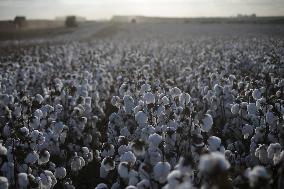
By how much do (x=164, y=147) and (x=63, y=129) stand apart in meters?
1.69

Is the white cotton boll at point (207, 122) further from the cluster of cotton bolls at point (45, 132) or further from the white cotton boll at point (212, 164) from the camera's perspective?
the white cotton boll at point (212, 164)

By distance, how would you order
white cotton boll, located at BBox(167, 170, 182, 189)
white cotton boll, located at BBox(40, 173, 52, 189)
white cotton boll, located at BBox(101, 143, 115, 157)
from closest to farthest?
white cotton boll, located at BBox(167, 170, 182, 189) → white cotton boll, located at BBox(40, 173, 52, 189) → white cotton boll, located at BBox(101, 143, 115, 157)

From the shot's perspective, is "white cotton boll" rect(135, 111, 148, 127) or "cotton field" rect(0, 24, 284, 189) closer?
"cotton field" rect(0, 24, 284, 189)

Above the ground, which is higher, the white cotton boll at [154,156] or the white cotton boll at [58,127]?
the white cotton boll at [154,156]

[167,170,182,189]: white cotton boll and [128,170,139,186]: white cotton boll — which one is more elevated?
[167,170,182,189]: white cotton boll

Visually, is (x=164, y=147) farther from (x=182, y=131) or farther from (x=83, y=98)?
(x=83, y=98)

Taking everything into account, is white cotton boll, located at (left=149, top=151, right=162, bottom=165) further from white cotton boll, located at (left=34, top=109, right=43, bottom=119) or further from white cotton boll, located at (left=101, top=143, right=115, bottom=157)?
white cotton boll, located at (left=34, top=109, right=43, bottom=119)

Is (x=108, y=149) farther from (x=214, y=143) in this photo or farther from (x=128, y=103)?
(x=128, y=103)

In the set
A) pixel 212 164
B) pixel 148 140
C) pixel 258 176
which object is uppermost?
pixel 212 164

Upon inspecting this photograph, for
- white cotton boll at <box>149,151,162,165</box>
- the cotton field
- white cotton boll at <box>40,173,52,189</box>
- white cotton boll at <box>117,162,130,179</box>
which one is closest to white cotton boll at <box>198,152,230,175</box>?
the cotton field

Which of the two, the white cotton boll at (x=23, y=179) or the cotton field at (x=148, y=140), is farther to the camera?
the white cotton boll at (x=23, y=179)

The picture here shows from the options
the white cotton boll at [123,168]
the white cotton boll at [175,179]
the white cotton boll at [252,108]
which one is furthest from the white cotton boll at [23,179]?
the white cotton boll at [252,108]

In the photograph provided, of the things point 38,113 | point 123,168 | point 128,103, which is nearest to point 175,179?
point 123,168

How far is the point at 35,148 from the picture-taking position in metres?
4.63
